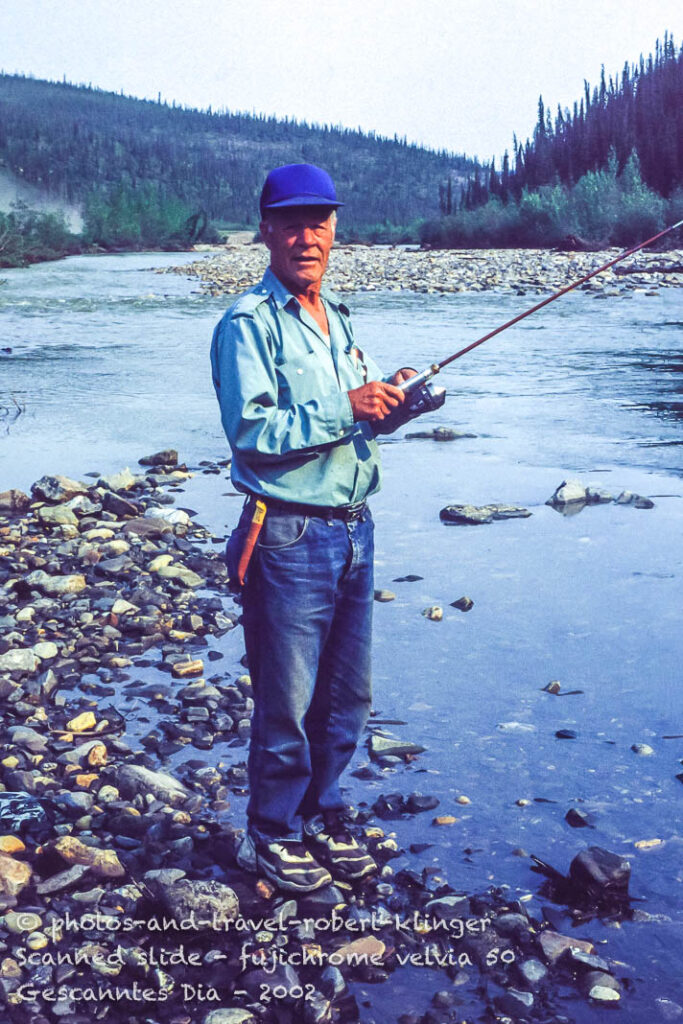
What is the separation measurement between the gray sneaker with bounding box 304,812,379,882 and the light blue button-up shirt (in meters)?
0.94

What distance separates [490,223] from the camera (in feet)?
177

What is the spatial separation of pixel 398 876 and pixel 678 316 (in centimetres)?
1782

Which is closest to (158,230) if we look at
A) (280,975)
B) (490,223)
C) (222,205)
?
(490,223)

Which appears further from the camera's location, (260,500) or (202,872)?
(202,872)

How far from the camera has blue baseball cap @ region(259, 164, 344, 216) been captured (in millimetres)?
2803

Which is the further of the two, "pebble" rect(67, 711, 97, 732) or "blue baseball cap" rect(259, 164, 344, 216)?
"pebble" rect(67, 711, 97, 732)

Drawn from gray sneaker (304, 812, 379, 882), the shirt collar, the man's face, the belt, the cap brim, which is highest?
the cap brim

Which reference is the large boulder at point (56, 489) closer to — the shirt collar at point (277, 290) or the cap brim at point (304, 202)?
the shirt collar at point (277, 290)

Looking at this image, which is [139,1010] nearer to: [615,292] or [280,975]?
[280,975]

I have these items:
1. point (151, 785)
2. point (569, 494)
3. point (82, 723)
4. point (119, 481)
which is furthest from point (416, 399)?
point (119, 481)

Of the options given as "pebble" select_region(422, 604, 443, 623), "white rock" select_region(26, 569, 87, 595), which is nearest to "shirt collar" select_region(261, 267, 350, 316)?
"pebble" select_region(422, 604, 443, 623)

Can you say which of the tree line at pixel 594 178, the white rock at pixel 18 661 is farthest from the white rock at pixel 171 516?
the tree line at pixel 594 178

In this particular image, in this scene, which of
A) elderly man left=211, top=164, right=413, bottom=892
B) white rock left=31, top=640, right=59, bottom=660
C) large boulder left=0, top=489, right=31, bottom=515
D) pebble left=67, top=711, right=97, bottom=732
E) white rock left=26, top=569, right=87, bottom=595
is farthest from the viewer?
large boulder left=0, top=489, right=31, bottom=515

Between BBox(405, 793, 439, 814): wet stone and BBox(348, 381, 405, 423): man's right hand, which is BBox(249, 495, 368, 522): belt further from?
BBox(405, 793, 439, 814): wet stone
